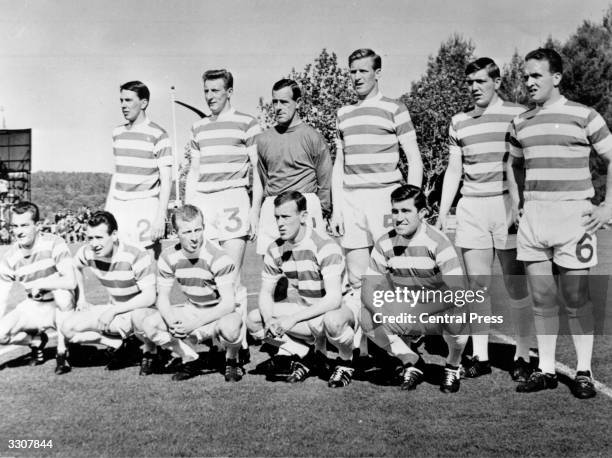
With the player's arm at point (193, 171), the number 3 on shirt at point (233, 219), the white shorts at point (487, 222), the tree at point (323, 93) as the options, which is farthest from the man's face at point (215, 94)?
the tree at point (323, 93)

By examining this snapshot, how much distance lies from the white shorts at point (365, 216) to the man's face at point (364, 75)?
70 centimetres

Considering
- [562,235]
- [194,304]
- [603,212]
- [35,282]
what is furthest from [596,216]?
[35,282]

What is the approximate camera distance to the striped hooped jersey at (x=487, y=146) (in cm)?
389

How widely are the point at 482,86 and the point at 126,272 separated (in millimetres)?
2683

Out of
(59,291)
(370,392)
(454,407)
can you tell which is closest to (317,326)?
(370,392)

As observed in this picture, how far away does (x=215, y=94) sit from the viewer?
176 inches

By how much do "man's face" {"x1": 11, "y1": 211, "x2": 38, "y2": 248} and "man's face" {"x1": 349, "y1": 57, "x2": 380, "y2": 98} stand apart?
250 centimetres

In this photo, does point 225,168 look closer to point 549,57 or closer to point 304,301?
point 304,301

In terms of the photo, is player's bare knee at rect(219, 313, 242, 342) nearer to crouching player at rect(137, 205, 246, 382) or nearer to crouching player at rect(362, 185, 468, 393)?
crouching player at rect(137, 205, 246, 382)

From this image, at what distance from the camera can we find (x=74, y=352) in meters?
4.60

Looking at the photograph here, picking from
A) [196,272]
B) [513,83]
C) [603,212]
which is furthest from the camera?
[513,83]

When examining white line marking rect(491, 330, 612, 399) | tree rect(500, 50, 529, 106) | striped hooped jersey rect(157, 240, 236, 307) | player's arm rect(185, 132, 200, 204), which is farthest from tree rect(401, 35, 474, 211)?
striped hooped jersey rect(157, 240, 236, 307)

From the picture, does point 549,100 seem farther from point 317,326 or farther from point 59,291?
point 59,291

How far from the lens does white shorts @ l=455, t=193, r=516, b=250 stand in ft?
12.8
